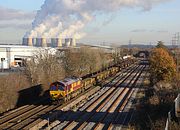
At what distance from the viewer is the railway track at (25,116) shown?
66.6ft

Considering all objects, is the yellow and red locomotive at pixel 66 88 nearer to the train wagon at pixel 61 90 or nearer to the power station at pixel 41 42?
the train wagon at pixel 61 90

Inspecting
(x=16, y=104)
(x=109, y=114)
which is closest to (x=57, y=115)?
(x=109, y=114)

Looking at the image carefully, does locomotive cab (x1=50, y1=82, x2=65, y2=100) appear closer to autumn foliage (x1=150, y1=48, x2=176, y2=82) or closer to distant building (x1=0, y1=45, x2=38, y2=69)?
autumn foliage (x1=150, y1=48, x2=176, y2=82)

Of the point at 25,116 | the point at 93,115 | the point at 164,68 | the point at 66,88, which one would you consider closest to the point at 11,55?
the point at 164,68

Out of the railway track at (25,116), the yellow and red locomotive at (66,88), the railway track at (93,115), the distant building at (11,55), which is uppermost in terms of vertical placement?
the distant building at (11,55)

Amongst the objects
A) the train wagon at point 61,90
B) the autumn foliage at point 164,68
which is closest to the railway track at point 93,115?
the train wagon at point 61,90

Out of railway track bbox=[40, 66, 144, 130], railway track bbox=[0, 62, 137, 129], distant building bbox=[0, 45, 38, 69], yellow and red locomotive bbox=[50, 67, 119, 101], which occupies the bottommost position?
railway track bbox=[40, 66, 144, 130]

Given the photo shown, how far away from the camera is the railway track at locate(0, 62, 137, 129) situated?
20297 mm

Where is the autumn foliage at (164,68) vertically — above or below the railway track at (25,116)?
above

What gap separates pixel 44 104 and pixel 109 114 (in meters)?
7.31

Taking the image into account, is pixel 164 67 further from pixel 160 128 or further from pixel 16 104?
pixel 160 128

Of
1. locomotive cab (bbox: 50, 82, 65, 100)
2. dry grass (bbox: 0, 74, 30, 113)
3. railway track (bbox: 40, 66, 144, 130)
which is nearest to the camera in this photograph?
railway track (bbox: 40, 66, 144, 130)

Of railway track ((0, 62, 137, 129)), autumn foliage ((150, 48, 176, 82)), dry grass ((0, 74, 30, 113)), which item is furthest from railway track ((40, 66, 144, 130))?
autumn foliage ((150, 48, 176, 82))

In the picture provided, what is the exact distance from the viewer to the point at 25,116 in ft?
76.4
